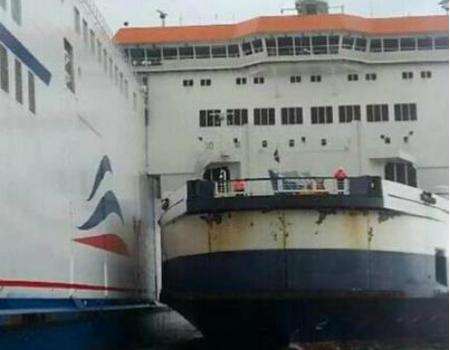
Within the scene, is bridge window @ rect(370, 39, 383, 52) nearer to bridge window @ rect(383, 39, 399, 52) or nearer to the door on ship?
bridge window @ rect(383, 39, 399, 52)

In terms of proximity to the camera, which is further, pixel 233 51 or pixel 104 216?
pixel 233 51

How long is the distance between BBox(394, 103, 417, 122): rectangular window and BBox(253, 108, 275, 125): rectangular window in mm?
2045

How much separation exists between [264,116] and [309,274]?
168 inches

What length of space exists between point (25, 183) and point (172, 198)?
20.6 feet

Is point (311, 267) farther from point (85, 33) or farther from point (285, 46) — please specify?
point (285, 46)

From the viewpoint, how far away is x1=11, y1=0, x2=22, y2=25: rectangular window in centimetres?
680

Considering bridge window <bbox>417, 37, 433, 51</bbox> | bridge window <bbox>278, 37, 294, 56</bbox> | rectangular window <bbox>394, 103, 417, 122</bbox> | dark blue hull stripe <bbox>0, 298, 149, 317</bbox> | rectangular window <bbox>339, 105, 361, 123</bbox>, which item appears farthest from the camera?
bridge window <bbox>278, 37, 294, 56</bbox>

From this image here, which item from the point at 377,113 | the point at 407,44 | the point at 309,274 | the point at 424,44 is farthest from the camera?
the point at 407,44

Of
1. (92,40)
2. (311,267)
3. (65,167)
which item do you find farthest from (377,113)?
(65,167)

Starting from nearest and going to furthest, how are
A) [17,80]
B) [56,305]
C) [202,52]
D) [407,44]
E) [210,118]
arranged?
1. [17,80]
2. [56,305]
3. [210,118]
4. [407,44]
5. [202,52]

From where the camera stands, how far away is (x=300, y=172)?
12.6m

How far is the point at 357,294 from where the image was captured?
35.0 ft

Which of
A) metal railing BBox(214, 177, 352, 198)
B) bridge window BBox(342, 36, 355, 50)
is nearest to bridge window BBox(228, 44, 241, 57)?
bridge window BBox(342, 36, 355, 50)

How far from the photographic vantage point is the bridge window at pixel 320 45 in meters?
15.9
